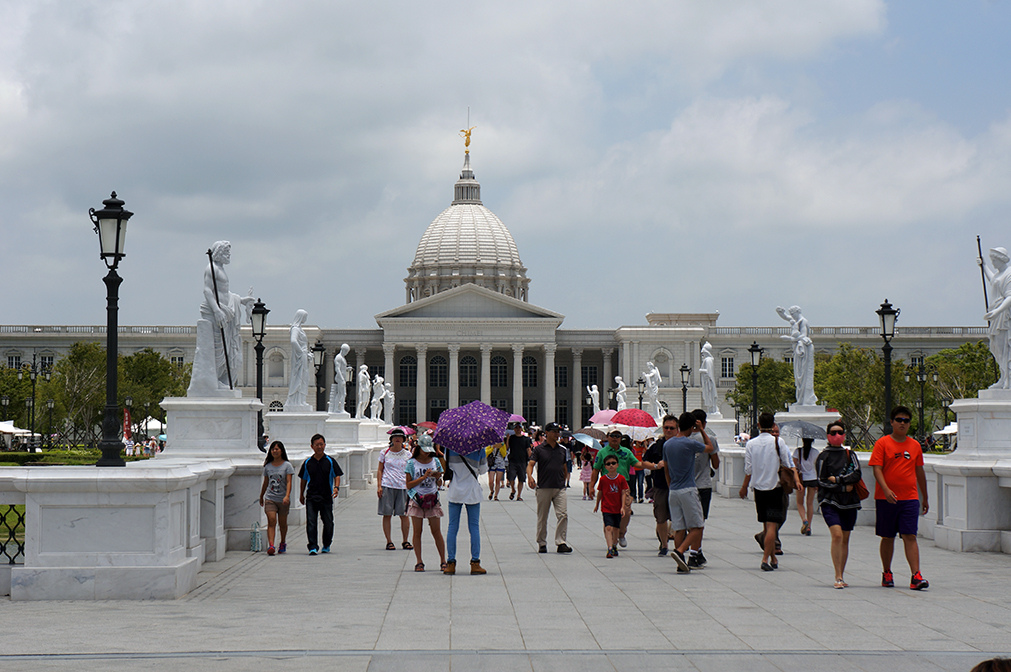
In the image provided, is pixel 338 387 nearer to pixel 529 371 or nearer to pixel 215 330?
pixel 215 330

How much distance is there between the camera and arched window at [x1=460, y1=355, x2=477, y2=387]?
123 m

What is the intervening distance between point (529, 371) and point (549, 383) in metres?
7.74

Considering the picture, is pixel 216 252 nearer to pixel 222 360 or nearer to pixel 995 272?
pixel 222 360

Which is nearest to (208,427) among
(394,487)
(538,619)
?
(394,487)

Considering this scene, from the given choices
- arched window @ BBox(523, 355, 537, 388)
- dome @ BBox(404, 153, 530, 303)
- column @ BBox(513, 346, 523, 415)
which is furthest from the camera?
dome @ BBox(404, 153, 530, 303)

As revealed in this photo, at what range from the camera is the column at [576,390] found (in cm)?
11962

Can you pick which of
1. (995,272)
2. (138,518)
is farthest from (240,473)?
(995,272)

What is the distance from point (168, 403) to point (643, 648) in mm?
9170

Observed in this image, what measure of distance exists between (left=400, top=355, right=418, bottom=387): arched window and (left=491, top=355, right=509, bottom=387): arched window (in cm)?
755

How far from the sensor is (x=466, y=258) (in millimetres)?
146250

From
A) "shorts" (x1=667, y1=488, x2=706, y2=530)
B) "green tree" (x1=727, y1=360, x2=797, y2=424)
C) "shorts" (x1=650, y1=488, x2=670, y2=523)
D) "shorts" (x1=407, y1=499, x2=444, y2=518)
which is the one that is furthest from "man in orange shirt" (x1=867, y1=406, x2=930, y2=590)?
"green tree" (x1=727, y1=360, x2=797, y2=424)

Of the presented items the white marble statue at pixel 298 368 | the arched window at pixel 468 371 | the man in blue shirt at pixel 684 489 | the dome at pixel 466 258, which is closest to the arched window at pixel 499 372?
the arched window at pixel 468 371

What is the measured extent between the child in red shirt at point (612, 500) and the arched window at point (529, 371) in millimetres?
106783

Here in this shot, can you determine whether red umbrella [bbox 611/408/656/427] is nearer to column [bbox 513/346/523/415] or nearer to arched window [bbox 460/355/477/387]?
column [bbox 513/346/523/415]
